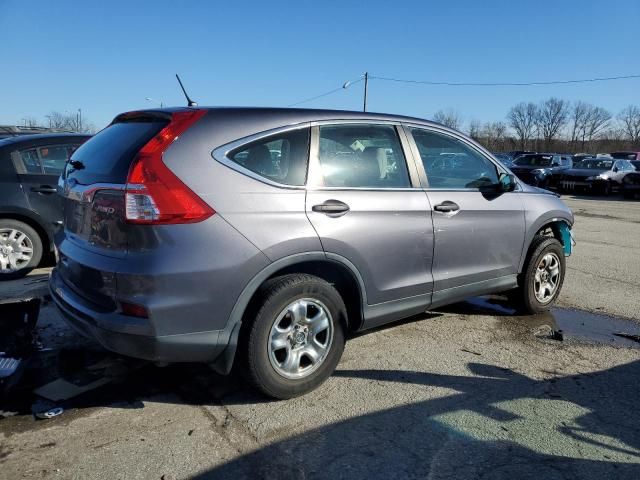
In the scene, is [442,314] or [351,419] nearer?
[351,419]

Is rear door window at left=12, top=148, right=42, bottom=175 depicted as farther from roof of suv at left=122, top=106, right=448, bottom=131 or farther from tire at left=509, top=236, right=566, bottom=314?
tire at left=509, top=236, right=566, bottom=314

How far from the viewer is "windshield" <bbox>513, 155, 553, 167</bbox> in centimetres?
2661

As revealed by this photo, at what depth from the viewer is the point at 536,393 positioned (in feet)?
11.5

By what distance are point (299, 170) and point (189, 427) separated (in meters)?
1.67

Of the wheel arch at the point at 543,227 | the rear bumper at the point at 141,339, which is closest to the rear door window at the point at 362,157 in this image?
the rear bumper at the point at 141,339

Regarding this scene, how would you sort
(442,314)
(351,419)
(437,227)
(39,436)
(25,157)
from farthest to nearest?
(25,157) < (442,314) < (437,227) < (351,419) < (39,436)

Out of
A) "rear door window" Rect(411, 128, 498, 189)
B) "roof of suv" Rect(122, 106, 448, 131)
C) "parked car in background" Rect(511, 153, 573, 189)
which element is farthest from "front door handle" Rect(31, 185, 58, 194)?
"parked car in background" Rect(511, 153, 573, 189)

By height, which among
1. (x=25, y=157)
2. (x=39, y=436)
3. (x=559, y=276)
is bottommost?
(x=39, y=436)

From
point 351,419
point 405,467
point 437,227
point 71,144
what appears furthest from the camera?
point 71,144

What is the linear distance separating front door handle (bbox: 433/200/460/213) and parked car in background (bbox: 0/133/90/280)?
14.1ft

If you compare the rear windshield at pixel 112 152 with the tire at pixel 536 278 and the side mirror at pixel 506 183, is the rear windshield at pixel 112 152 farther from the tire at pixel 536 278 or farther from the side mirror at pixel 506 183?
the tire at pixel 536 278

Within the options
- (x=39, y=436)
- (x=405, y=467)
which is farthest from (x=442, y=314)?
(x=39, y=436)

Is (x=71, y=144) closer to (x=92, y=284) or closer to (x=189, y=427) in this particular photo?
(x=92, y=284)

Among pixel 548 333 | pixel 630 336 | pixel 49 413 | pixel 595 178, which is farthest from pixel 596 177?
pixel 49 413
